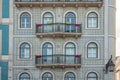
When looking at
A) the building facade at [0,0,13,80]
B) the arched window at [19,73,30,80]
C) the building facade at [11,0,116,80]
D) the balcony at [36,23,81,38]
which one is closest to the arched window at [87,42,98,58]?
the building facade at [11,0,116,80]

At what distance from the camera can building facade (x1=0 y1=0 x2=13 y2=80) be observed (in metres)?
56.5

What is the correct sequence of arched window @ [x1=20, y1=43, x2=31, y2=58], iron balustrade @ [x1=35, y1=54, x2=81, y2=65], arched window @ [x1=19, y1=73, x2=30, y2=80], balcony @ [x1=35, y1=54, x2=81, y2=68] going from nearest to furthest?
balcony @ [x1=35, y1=54, x2=81, y2=68] < iron balustrade @ [x1=35, y1=54, x2=81, y2=65] < arched window @ [x1=19, y1=73, x2=30, y2=80] < arched window @ [x1=20, y1=43, x2=31, y2=58]

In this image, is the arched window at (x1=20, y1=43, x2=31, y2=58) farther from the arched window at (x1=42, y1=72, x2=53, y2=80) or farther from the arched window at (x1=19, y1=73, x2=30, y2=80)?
the arched window at (x1=42, y1=72, x2=53, y2=80)

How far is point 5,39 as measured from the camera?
187 feet

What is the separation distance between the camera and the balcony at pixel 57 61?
183 ft

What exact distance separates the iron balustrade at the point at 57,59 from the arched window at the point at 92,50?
3.72 feet

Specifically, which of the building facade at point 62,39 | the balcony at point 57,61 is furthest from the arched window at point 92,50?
the balcony at point 57,61

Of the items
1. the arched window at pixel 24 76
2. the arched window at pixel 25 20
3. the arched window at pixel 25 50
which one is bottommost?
the arched window at pixel 24 76

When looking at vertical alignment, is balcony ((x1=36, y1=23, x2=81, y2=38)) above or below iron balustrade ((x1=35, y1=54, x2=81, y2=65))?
above

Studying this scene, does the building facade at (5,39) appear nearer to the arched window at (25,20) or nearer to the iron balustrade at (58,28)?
the arched window at (25,20)

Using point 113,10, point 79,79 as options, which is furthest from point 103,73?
point 113,10

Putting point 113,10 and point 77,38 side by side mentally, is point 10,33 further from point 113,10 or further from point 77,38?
point 113,10

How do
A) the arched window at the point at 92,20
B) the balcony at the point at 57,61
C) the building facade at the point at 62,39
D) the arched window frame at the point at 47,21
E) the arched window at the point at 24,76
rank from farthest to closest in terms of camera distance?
the arched window at the point at 92,20
the arched window frame at the point at 47,21
the arched window at the point at 24,76
the building facade at the point at 62,39
the balcony at the point at 57,61

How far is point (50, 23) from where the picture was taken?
56.8 metres
